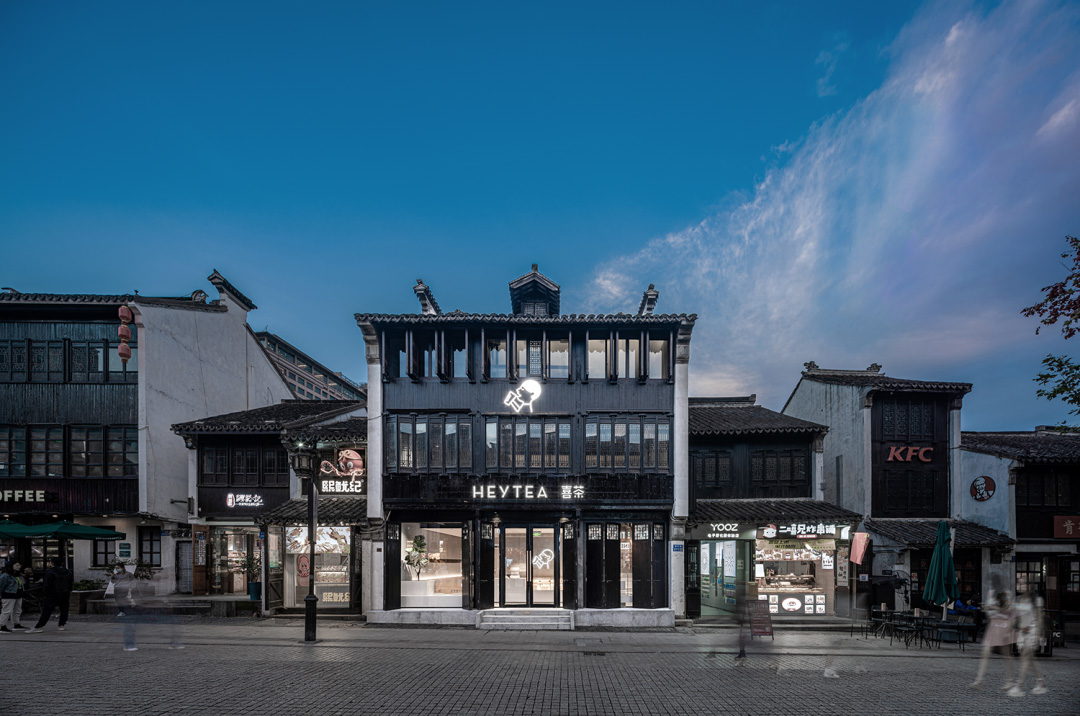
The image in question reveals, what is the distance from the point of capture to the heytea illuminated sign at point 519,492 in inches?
787

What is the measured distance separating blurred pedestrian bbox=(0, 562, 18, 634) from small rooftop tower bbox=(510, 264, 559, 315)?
56.5 ft

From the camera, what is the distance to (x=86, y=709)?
9938mm

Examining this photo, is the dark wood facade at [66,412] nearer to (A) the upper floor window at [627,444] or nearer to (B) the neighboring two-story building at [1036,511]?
(A) the upper floor window at [627,444]

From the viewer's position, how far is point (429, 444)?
794 inches

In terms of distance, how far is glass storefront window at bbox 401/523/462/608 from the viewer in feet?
65.6

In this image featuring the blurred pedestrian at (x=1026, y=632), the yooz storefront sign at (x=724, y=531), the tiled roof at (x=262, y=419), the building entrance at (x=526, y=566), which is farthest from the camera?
the tiled roof at (x=262, y=419)

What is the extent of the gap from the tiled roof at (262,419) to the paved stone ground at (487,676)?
7917mm

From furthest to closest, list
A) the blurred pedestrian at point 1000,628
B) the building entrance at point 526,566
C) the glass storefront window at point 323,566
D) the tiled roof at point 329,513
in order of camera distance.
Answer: the glass storefront window at point 323,566, the tiled roof at point 329,513, the building entrance at point 526,566, the blurred pedestrian at point 1000,628

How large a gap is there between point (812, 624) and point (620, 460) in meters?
8.50

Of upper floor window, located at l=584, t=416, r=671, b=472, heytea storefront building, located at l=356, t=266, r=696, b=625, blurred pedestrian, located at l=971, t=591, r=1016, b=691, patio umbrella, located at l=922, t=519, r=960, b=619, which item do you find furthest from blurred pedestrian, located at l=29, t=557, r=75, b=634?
patio umbrella, located at l=922, t=519, r=960, b=619

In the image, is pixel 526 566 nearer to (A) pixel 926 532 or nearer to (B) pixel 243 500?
(B) pixel 243 500

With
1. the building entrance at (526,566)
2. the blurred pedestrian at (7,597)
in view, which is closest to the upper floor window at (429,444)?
the building entrance at (526,566)

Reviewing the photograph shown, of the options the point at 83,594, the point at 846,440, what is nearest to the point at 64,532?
the point at 83,594

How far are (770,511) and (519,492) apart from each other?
31.2 feet
